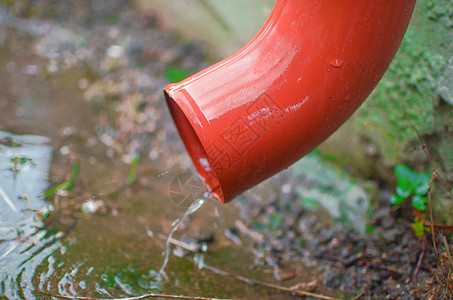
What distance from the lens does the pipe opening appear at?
1.21m

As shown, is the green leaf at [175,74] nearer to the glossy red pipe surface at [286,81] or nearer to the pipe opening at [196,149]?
the pipe opening at [196,149]

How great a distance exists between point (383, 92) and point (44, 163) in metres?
1.51

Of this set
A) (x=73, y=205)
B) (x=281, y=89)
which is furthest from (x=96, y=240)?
(x=281, y=89)

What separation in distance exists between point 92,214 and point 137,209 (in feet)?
0.64

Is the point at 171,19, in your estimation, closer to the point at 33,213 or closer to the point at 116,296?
the point at 33,213

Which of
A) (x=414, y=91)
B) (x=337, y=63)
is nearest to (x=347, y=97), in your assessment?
(x=337, y=63)

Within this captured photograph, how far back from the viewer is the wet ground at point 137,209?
1.40m

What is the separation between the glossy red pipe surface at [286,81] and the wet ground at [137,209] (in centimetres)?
59

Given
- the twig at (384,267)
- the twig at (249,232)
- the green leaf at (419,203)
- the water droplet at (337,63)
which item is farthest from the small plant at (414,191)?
the water droplet at (337,63)

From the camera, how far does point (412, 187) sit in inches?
61.4

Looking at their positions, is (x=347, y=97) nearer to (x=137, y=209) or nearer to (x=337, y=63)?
(x=337, y=63)

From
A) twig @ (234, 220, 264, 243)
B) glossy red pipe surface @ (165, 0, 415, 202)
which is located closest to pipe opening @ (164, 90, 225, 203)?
glossy red pipe surface @ (165, 0, 415, 202)

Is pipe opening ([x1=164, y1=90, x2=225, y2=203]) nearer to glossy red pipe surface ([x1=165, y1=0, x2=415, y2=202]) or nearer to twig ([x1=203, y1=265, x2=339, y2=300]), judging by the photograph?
glossy red pipe surface ([x1=165, y1=0, x2=415, y2=202])

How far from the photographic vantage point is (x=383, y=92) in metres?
1.69
